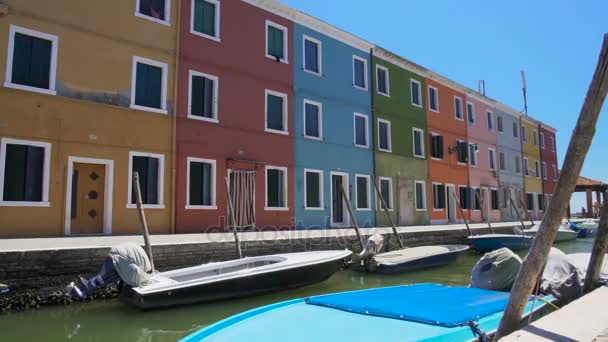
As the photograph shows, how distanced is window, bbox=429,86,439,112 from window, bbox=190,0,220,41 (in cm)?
1378

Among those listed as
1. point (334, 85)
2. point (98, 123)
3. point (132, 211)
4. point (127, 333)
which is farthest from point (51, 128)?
point (334, 85)

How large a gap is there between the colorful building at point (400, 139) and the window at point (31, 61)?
43.5ft

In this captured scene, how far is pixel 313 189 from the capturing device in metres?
17.5

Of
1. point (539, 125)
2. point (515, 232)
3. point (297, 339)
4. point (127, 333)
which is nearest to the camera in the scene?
point (297, 339)

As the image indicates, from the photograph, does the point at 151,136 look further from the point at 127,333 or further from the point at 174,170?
the point at 127,333

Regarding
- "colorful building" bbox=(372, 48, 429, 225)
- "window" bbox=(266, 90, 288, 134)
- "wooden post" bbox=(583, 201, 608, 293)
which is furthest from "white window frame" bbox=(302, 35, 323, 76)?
"wooden post" bbox=(583, 201, 608, 293)

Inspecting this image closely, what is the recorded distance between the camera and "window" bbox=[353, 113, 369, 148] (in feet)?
65.2

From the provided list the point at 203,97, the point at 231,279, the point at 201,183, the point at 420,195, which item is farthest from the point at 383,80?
the point at 231,279

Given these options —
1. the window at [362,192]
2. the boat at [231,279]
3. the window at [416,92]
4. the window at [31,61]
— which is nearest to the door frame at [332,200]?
the window at [362,192]

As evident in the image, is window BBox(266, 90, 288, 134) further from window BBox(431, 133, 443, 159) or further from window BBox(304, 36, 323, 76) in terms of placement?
window BBox(431, 133, 443, 159)

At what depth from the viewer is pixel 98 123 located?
12.0 meters

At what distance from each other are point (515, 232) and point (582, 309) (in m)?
18.1

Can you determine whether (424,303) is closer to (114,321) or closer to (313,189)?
(114,321)

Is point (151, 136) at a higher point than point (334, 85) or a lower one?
lower
